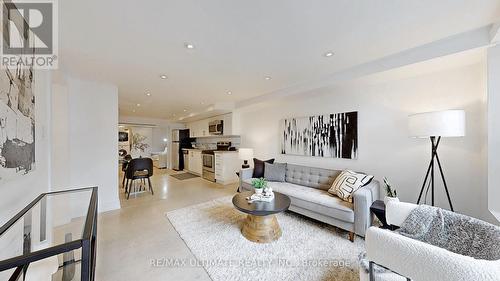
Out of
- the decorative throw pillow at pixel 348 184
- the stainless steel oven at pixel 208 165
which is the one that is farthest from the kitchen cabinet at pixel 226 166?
the decorative throw pillow at pixel 348 184

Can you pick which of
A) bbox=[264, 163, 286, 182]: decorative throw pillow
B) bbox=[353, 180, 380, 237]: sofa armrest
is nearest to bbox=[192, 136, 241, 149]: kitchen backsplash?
bbox=[264, 163, 286, 182]: decorative throw pillow

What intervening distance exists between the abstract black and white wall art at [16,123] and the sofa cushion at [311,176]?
11.1 feet

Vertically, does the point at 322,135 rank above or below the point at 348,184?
above

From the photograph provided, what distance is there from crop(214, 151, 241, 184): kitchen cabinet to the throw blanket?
4.23m

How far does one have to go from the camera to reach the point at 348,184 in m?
2.54

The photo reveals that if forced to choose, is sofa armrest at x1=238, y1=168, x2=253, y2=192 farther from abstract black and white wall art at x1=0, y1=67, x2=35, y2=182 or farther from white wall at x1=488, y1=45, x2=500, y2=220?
white wall at x1=488, y1=45, x2=500, y2=220

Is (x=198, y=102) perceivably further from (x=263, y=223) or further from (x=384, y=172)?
(x=384, y=172)

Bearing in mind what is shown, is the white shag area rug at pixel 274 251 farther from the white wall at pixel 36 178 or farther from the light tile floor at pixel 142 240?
the white wall at pixel 36 178

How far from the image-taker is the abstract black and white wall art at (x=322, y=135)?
3.07m

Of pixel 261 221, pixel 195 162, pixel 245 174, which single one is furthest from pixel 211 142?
pixel 261 221

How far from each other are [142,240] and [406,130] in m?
3.88

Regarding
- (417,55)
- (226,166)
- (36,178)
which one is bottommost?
(226,166)

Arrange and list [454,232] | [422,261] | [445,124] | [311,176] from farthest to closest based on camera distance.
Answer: [311,176] < [445,124] < [454,232] < [422,261]

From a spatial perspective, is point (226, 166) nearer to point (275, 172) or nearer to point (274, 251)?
point (275, 172)
